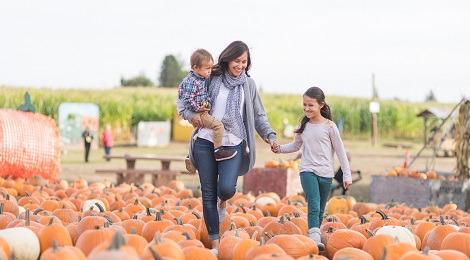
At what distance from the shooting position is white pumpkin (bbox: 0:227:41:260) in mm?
4125

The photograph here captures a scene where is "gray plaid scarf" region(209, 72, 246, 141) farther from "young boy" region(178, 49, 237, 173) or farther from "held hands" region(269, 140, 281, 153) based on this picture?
"held hands" region(269, 140, 281, 153)

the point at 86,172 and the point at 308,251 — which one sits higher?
the point at 308,251

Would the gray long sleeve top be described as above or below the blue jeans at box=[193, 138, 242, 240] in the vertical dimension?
above

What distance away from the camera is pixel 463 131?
10938 millimetres

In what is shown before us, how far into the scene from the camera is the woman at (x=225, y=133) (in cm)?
479

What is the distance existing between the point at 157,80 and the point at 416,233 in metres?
81.8

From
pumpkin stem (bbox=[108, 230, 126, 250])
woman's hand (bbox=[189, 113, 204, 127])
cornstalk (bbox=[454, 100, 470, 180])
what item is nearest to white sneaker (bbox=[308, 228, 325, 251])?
woman's hand (bbox=[189, 113, 204, 127])

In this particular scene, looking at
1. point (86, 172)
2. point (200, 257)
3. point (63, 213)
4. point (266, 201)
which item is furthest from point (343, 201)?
point (86, 172)

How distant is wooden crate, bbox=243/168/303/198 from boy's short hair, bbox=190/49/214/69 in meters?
6.74

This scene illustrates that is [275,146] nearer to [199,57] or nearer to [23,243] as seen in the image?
[199,57]

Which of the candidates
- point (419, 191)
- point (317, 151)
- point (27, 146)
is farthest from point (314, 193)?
point (27, 146)

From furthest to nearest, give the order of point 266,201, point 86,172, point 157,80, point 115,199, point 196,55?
point 157,80
point 86,172
point 266,201
point 115,199
point 196,55

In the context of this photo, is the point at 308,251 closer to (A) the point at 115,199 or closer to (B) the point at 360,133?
(A) the point at 115,199

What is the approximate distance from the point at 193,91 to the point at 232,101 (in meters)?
0.28
